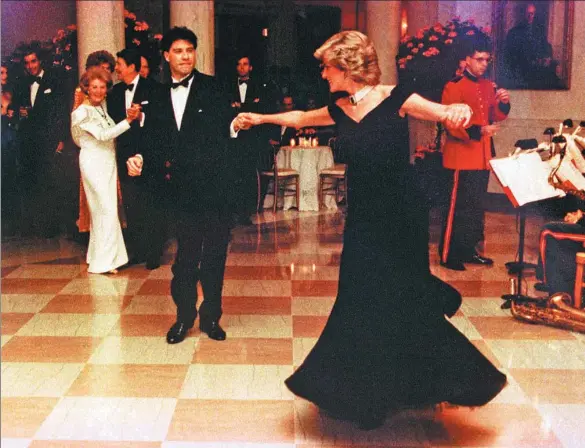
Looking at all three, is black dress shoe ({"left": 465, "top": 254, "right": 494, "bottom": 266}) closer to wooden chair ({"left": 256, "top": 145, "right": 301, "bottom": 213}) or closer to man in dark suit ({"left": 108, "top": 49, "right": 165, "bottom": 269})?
man in dark suit ({"left": 108, "top": 49, "right": 165, "bottom": 269})

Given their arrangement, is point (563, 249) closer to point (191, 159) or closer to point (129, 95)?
point (191, 159)

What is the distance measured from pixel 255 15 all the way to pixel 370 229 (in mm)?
14045

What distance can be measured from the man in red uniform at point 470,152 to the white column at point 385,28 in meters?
4.07

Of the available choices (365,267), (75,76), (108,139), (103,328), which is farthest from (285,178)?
(365,267)

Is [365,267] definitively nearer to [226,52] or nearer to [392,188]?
[392,188]

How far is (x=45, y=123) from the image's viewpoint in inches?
324

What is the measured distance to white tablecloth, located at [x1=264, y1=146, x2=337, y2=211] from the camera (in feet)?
35.0

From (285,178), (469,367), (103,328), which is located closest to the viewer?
(469,367)

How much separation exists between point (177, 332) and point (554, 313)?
219 cm

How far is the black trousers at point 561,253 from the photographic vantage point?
5.39 meters

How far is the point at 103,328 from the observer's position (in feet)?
16.3

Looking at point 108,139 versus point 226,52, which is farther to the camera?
point 226,52

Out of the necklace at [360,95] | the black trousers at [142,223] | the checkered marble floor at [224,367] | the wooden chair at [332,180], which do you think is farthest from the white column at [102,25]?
the necklace at [360,95]

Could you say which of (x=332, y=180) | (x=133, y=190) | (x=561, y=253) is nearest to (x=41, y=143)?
(x=133, y=190)
